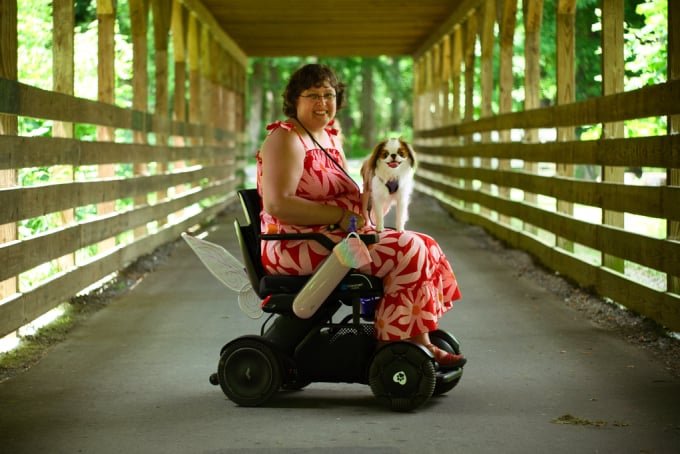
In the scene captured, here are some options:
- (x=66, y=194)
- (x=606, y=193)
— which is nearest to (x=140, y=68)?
(x=66, y=194)

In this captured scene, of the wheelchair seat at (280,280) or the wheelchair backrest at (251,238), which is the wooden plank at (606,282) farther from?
the wheelchair backrest at (251,238)

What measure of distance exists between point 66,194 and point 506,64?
278 inches

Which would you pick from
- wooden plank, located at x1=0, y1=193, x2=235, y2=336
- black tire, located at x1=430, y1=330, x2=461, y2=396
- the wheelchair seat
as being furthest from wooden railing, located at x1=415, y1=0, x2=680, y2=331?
wooden plank, located at x1=0, y1=193, x2=235, y2=336

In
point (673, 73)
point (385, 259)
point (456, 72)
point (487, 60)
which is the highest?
point (456, 72)

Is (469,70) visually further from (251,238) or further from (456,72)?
(251,238)

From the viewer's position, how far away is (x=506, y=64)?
1384 cm

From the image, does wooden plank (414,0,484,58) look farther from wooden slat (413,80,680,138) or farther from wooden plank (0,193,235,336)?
wooden plank (0,193,235,336)

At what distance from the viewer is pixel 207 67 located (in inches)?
773

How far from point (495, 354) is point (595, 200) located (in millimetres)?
2482

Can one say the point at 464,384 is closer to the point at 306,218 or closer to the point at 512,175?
the point at 306,218

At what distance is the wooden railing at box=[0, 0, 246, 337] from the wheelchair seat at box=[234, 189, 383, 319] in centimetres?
161

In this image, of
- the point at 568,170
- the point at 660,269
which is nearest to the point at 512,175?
the point at 568,170

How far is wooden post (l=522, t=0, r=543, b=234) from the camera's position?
11.7 metres

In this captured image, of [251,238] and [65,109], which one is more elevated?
[65,109]
